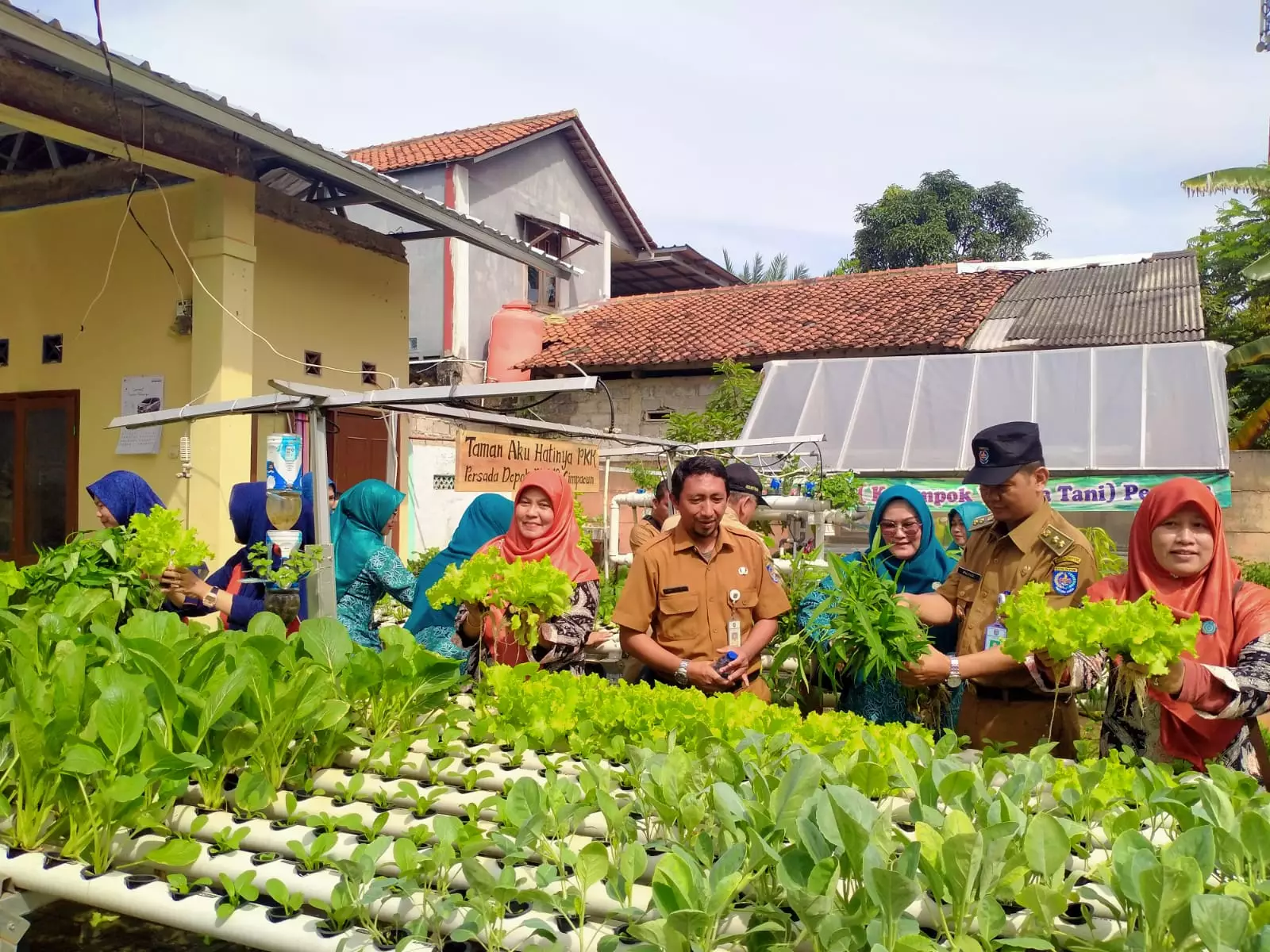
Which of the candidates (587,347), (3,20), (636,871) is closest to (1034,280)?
(587,347)

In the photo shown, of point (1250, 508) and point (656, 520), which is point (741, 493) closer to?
point (656, 520)

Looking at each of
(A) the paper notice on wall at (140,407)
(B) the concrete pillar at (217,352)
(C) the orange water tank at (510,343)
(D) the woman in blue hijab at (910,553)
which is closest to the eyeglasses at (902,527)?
(D) the woman in blue hijab at (910,553)

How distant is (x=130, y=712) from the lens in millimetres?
1601

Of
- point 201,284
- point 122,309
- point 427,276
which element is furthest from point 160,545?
point 427,276

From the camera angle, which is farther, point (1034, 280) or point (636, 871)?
point (1034, 280)

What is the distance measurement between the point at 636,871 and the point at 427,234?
7.18 m

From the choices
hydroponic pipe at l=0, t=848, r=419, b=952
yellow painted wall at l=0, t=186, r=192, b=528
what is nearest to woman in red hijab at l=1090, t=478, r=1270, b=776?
hydroponic pipe at l=0, t=848, r=419, b=952

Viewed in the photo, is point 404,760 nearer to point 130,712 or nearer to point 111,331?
point 130,712

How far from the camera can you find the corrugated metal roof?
11547mm

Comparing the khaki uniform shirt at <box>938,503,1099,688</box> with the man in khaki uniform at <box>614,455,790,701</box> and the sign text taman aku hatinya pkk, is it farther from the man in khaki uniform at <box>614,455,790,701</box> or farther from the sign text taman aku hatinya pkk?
the sign text taman aku hatinya pkk

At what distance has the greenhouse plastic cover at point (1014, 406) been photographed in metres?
7.75

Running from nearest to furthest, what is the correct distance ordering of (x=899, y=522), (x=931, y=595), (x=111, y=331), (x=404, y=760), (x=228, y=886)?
(x=228, y=886) < (x=404, y=760) < (x=931, y=595) < (x=899, y=522) < (x=111, y=331)

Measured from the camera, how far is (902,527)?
3.29 metres

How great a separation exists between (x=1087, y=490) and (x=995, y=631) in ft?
19.3
